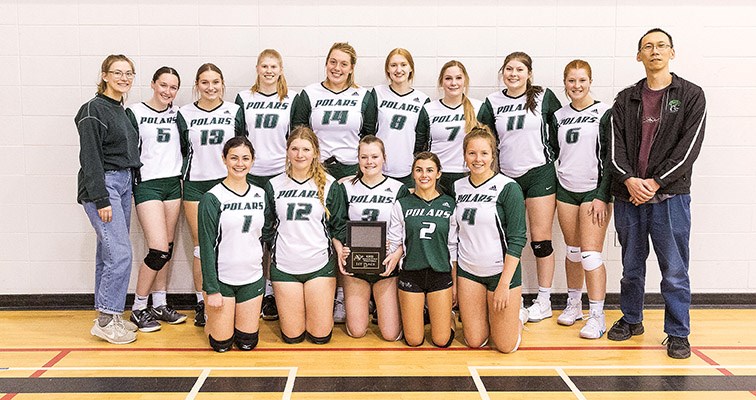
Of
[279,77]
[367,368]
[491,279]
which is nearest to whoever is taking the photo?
[367,368]

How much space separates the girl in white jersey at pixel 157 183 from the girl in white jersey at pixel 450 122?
6.31ft

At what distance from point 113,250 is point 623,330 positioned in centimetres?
368

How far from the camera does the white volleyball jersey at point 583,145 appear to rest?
17.2 feet

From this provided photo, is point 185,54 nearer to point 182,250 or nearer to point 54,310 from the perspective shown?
point 182,250

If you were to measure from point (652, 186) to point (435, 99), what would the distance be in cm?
197

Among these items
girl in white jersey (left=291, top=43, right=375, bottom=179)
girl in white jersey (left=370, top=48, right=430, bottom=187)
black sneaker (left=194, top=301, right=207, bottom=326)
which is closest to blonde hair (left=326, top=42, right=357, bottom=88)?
girl in white jersey (left=291, top=43, right=375, bottom=179)

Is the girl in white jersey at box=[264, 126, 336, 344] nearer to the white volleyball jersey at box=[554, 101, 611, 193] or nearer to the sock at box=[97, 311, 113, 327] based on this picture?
the sock at box=[97, 311, 113, 327]

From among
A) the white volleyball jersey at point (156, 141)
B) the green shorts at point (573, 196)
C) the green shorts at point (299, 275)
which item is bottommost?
the green shorts at point (299, 275)

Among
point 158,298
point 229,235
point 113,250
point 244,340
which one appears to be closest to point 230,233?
point 229,235

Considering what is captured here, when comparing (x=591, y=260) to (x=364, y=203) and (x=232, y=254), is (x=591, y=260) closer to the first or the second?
(x=364, y=203)

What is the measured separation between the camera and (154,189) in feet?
17.4

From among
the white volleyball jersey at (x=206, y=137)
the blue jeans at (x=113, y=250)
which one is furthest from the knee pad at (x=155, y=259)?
the white volleyball jersey at (x=206, y=137)

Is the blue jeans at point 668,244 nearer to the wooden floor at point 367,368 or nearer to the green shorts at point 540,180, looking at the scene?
the wooden floor at point 367,368

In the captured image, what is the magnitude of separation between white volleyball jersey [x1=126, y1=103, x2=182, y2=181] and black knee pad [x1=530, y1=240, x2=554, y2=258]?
9.38ft
